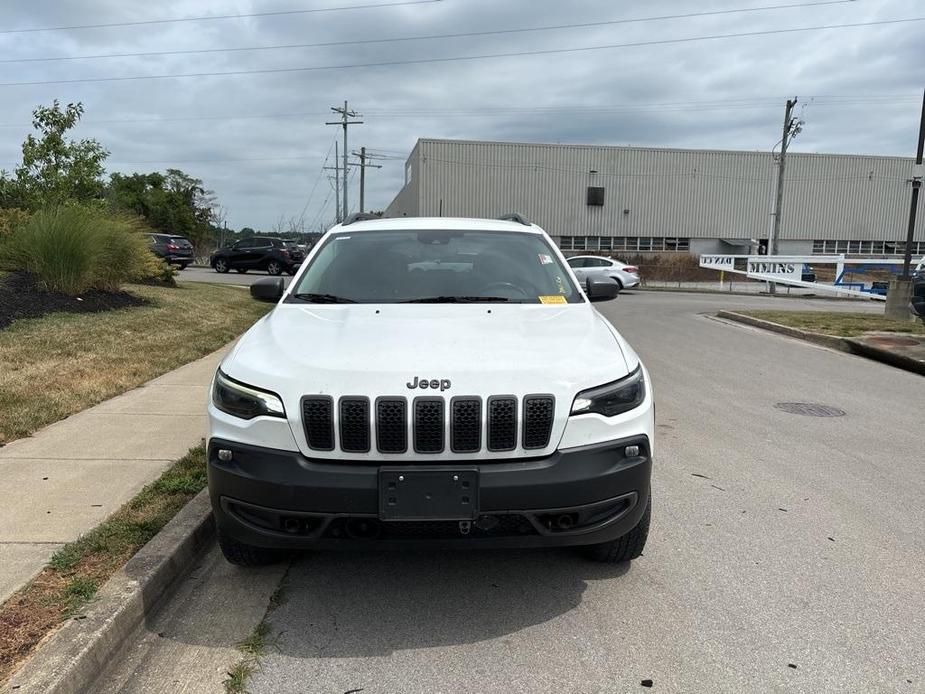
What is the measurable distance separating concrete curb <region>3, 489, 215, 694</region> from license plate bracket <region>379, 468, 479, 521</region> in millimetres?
Answer: 1165

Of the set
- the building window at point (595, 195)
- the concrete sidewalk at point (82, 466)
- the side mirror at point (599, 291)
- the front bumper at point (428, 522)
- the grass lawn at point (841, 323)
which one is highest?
the building window at point (595, 195)

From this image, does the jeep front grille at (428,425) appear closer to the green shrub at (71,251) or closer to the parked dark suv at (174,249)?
the green shrub at (71,251)

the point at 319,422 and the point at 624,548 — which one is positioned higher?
Answer: the point at 319,422

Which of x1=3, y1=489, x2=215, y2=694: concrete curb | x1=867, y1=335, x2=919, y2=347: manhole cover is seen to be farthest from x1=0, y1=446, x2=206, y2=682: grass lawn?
x1=867, y1=335, x2=919, y2=347: manhole cover

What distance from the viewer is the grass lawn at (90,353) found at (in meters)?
6.25

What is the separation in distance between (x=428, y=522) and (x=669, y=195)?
52503 millimetres

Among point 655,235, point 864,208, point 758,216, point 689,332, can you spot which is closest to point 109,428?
point 689,332

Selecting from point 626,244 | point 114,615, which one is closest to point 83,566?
point 114,615

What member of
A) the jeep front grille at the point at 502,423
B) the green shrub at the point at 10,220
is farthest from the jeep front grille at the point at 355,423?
the green shrub at the point at 10,220

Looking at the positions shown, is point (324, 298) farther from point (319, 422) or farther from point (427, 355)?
point (319, 422)

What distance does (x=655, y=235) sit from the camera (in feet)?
170

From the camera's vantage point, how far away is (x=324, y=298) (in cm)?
417

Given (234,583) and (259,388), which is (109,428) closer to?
(234,583)

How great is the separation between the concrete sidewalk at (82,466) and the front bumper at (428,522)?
117 cm
